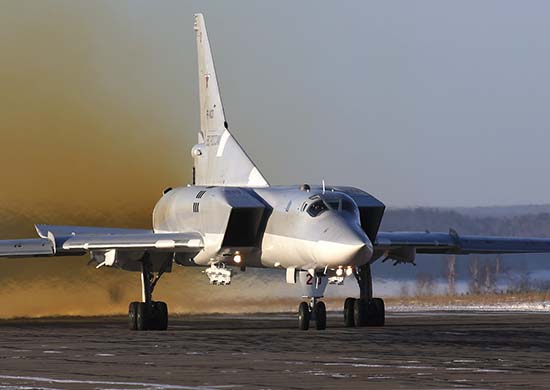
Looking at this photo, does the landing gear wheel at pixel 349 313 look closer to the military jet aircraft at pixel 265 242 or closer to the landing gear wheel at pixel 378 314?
the military jet aircraft at pixel 265 242

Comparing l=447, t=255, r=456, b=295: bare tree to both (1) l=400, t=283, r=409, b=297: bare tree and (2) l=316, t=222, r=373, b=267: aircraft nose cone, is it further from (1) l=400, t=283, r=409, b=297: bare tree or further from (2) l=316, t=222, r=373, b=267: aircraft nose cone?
(2) l=316, t=222, r=373, b=267: aircraft nose cone

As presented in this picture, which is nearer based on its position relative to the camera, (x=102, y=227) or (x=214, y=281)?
(x=214, y=281)

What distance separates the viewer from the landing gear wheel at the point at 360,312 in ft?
114

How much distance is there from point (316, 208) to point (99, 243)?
4988mm

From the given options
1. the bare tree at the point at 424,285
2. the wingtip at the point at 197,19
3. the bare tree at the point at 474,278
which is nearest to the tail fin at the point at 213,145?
the wingtip at the point at 197,19

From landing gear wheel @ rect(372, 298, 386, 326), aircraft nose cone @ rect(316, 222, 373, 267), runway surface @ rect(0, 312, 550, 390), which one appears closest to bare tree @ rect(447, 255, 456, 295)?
runway surface @ rect(0, 312, 550, 390)

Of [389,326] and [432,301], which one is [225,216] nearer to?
[389,326]

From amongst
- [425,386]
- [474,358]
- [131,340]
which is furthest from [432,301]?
[425,386]

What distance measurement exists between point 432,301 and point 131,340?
20.5 m

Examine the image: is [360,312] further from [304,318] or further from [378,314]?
[304,318]

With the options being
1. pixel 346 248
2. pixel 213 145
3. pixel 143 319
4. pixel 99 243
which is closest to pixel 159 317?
pixel 143 319

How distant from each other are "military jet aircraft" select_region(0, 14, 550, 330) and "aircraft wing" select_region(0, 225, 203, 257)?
22 millimetres

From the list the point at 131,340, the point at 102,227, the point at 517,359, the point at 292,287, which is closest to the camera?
the point at 517,359

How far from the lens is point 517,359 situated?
22156mm
